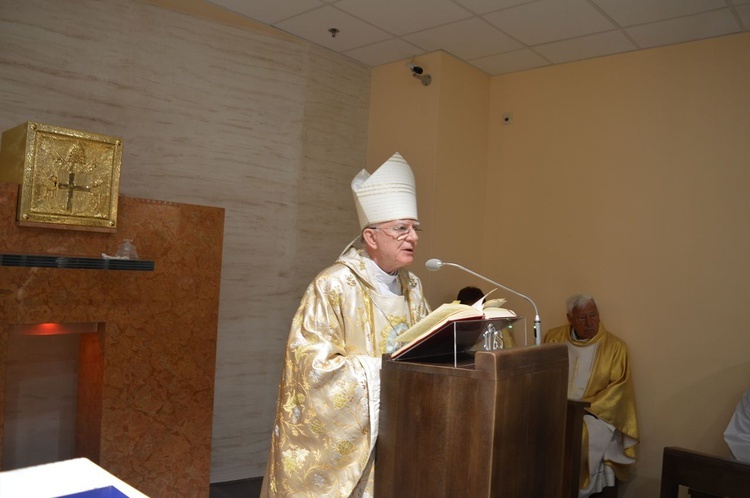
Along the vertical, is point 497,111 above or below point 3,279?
above

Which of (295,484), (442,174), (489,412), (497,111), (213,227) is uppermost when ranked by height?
(497,111)

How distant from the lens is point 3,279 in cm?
311

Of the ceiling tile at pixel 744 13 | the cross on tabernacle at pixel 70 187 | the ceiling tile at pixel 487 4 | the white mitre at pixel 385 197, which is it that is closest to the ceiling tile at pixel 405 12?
the ceiling tile at pixel 487 4

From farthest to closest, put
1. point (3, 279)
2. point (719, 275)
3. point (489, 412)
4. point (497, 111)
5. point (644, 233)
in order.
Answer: point (497, 111) → point (644, 233) → point (719, 275) → point (3, 279) → point (489, 412)

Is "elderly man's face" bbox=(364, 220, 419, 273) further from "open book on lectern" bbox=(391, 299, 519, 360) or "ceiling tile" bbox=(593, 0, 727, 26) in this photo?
"ceiling tile" bbox=(593, 0, 727, 26)

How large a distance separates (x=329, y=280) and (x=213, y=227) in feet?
4.88

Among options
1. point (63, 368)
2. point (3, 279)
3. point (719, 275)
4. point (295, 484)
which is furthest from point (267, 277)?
point (719, 275)

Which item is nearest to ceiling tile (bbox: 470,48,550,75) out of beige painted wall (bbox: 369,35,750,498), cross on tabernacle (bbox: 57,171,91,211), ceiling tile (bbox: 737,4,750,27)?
beige painted wall (bbox: 369,35,750,498)

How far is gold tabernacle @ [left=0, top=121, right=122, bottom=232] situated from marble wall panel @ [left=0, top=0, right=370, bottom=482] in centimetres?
64

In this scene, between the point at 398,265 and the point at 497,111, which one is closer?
the point at 398,265

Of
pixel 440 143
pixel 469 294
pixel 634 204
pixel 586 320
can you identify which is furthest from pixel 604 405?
pixel 440 143

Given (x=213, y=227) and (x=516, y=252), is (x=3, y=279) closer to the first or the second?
(x=213, y=227)

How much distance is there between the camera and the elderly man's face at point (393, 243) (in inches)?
107

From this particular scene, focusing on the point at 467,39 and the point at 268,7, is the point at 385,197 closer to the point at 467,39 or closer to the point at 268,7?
the point at 268,7
